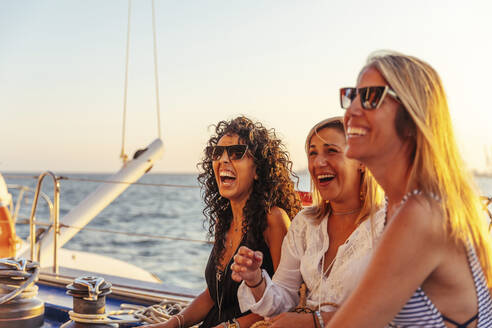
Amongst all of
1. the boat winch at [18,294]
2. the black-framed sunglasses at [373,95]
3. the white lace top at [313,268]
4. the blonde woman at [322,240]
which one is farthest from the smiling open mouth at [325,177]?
the boat winch at [18,294]

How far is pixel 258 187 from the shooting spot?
282cm

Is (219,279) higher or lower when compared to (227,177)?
lower

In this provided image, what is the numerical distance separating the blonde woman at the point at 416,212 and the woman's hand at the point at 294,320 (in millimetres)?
551

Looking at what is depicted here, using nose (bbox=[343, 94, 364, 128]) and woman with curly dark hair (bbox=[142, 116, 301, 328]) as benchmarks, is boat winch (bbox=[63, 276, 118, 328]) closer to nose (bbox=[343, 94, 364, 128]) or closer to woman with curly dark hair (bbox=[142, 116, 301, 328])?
woman with curly dark hair (bbox=[142, 116, 301, 328])

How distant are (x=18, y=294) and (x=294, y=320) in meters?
1.67

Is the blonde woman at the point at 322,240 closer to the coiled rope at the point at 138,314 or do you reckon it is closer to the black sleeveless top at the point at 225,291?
the black sleeveless top at the point at 225,291

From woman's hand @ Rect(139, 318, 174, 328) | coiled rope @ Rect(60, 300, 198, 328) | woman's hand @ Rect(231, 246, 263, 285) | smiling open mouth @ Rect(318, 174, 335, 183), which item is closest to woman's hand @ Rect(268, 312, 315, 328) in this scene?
woman's hand @ Rect(231, 246, 263, 285)

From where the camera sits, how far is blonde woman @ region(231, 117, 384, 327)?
2078 mm

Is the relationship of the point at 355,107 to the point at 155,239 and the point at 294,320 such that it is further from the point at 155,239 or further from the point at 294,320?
the point at 155,239

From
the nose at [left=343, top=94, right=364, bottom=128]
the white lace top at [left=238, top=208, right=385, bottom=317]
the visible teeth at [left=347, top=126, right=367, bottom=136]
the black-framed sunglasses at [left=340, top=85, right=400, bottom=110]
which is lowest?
the white lace top at [left=238, top=208, right=385, bottom=317]

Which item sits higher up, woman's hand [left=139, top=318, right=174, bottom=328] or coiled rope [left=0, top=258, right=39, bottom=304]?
coiled rope [left=0, top=258, right=39, bottom=304]

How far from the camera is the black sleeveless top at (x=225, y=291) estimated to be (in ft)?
8.76

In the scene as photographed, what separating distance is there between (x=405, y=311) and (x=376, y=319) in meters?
0.12

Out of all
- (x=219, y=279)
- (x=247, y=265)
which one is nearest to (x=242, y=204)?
(x=219, y=279)
